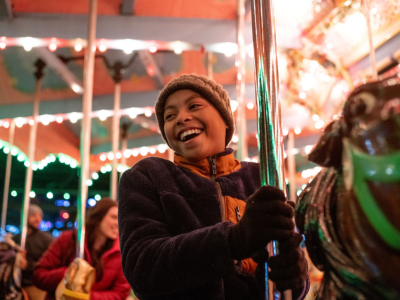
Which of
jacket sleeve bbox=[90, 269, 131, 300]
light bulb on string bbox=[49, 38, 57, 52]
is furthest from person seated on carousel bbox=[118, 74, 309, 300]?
light bulb on string bbox=[49, 38, 57, 52]

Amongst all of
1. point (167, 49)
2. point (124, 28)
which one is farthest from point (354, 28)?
point (124, 28)

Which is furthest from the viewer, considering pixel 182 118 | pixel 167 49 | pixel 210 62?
pixel 210 62

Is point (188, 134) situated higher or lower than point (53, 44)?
lower

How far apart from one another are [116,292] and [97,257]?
320 millimetres

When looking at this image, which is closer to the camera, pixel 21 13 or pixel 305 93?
pixel 21 13

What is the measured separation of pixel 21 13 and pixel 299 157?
645 centimetres

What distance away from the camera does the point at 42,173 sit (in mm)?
10867

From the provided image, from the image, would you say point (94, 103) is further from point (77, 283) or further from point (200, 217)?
point (200, 217)

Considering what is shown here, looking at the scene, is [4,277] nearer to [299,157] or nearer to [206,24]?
[206,24]

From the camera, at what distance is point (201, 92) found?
1026 millimetres

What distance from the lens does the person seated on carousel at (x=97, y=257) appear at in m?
2.27

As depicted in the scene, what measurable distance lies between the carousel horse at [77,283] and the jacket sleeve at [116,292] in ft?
0.58

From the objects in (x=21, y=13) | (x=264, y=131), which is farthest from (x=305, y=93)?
(x=264, y=131)

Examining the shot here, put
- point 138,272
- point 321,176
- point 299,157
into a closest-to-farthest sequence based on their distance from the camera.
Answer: point 321,176, point 138,272, point 299,157
